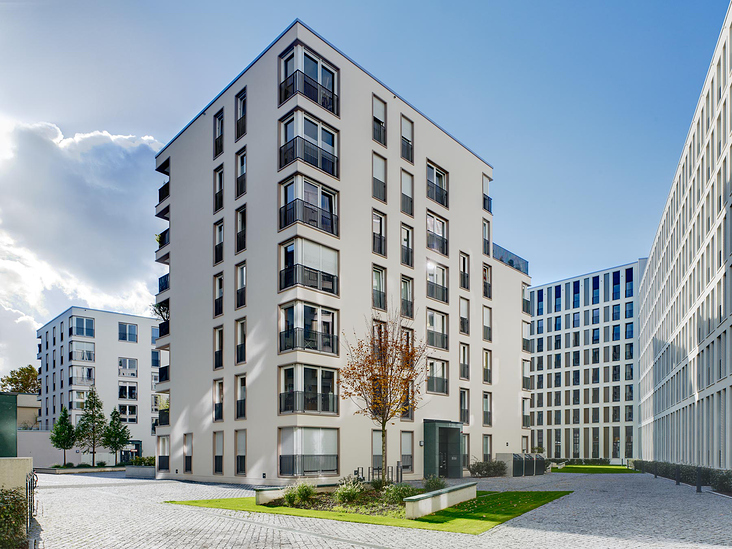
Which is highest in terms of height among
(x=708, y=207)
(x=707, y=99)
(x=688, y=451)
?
(x=707, y=99)

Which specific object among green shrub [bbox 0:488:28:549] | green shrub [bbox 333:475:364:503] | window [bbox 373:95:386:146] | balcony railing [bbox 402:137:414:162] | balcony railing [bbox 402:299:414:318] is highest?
window [bbox 373:95:386:146]

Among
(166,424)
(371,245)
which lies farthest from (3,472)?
(166,424)

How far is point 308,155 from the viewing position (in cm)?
3184

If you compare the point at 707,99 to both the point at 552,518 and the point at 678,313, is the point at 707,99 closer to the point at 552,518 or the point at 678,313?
the point at 678,313

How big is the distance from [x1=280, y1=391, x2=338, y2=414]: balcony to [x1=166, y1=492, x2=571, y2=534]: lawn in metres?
6.81

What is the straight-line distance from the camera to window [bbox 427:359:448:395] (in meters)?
38.1

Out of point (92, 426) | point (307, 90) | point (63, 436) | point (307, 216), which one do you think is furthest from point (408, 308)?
point (63, 436)

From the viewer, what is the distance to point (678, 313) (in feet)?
169

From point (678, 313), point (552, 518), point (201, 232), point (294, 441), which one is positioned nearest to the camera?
point (552, 518)

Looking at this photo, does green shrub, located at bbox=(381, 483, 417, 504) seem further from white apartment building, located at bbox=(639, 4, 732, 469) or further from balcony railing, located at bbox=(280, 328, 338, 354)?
white apartment building, located at bbox=(639, 4, 732, 469)

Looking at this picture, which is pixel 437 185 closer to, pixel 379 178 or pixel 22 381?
pixel 379 178

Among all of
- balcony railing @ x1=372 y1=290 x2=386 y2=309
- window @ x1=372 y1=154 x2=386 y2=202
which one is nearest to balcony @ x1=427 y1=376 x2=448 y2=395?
balcony railing @ x1=372 y1=290 x2=386 y2=309

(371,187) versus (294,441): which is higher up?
(371,187)

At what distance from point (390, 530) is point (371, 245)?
21051mm
